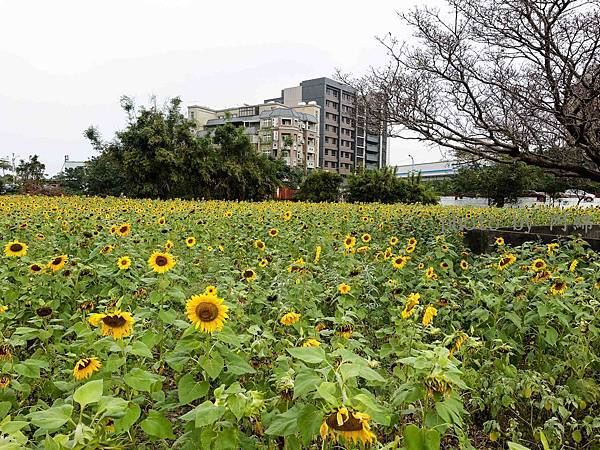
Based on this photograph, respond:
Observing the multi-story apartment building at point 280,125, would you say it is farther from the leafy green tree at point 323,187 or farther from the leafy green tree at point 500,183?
the leafy green tree at point 323,187

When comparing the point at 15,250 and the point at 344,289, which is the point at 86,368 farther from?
the point at 15,250

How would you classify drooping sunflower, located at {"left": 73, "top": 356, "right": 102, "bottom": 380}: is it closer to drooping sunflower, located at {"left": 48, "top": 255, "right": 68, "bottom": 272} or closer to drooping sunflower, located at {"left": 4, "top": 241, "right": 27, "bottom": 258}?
drooping sunflower, located at {"left": 48, "top": 255, "right": 68, "bottom": 272}

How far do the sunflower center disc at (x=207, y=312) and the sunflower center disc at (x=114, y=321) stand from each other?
0.80 ft

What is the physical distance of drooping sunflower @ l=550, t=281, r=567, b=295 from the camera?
2396mm

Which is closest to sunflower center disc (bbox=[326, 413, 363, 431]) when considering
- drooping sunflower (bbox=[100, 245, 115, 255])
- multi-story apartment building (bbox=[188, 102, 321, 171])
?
drooping sunflower (bbox=[100, 245, 115, 255])

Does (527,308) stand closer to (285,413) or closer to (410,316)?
(410,316)

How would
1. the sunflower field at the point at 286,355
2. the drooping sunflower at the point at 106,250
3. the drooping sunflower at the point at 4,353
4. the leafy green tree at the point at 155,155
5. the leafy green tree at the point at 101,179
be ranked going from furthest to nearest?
the leafy green tree at the point at 101,179 < the leafy green tree at the point at 155,155 < the drooping sunflower at the point at 106,250 < the drooping sunflower at the point at 4,353 < the sunflower field at the point at 286,355

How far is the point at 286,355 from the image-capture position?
171 cm

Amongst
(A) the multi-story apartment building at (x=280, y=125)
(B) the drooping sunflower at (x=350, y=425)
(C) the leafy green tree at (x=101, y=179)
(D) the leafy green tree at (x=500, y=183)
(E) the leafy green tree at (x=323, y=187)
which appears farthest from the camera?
(A) the multi-story apartment building at (x=280, y=125)

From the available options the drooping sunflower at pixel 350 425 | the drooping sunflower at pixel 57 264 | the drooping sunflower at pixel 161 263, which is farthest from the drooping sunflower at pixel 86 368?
the drooping sunflower at pixel 57 264

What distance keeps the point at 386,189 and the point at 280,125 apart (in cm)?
3614

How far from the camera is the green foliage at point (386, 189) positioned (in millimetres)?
19516

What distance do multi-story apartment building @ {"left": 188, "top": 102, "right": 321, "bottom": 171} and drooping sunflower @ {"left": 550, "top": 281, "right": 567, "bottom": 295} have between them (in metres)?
48.5

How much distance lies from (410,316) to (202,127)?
5608cm
